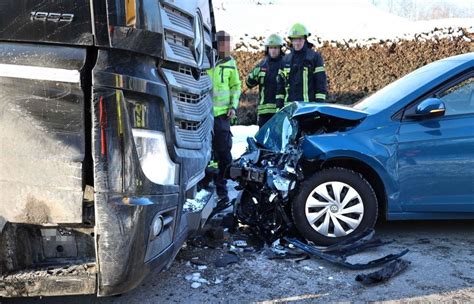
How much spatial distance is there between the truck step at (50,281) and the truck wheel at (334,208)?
2.18 meters

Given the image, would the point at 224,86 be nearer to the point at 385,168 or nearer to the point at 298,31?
the point at 298,31

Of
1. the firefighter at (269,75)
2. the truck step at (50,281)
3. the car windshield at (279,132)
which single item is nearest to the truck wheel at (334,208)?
the car windshield at (279,132)

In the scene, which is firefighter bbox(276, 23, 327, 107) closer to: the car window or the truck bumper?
the car window

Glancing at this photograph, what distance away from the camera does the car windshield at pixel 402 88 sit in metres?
4.29

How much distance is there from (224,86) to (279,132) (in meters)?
1.18

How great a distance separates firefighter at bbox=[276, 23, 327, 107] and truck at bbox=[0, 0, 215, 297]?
13.9 feet

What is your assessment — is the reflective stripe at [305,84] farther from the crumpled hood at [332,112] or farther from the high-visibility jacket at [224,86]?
the crumpled hood at [332,112]

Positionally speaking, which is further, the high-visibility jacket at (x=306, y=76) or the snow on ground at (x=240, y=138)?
the snow on ground at (x=240, y=138)

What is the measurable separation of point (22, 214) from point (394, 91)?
354 cm

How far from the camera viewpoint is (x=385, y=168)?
4.08 meters

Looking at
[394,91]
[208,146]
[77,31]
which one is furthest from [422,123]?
[77,31]

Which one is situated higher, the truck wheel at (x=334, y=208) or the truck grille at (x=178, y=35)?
the truck grille at (x=178, y=35)

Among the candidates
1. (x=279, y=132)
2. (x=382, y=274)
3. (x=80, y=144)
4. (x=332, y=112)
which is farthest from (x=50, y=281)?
(x=279, y=132)

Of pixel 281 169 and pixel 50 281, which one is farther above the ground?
pixel 281 169
